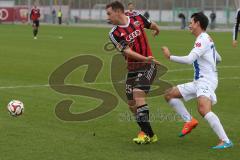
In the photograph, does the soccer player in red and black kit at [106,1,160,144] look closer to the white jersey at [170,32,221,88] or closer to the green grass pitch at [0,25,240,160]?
the green grass pitch at [0,25,240,160]

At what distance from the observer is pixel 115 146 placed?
29.5 feet

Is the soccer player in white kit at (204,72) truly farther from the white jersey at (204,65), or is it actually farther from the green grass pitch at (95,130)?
the green grass pitch at (95,130)

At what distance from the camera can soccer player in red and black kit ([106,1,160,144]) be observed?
29.5ft

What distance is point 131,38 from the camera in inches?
356

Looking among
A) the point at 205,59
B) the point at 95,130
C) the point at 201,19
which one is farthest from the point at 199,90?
the point at 95,130

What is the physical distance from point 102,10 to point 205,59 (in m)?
78.2

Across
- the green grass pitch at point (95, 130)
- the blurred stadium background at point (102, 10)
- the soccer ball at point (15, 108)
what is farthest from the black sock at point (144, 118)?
the blurred stadium background at point (102, 10)

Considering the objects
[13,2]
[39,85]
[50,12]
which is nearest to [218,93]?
[39,85]

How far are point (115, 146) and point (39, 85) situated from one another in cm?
735

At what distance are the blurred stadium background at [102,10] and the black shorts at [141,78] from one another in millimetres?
60519

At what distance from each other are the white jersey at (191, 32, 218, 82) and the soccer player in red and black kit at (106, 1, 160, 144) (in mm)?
658

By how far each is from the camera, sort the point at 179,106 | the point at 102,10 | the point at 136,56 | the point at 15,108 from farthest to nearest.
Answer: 1. the point at 102,10
2. the point at 15,108
3. the point at 179,106
4. the point at 136,56

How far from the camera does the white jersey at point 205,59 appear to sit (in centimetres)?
873

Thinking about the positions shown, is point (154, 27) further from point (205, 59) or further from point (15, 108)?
point (15, 108)
